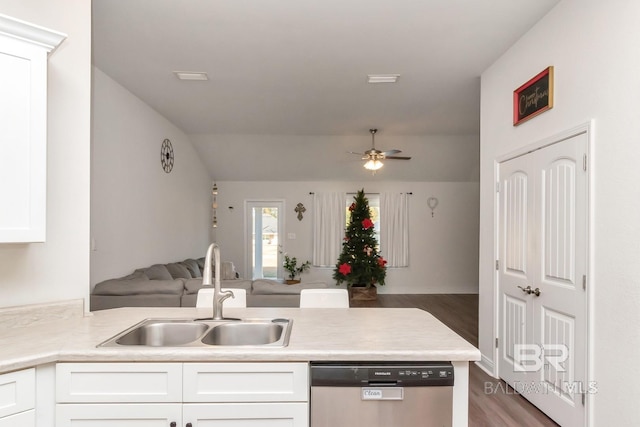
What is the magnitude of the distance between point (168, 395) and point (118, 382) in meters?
0.21

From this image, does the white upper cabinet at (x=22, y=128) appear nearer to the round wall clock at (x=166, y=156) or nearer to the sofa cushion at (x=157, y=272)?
the sofa cushion at (x=157, y=272)

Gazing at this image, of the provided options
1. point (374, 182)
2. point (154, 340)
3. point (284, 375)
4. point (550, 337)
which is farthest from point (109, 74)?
point (374, 182)

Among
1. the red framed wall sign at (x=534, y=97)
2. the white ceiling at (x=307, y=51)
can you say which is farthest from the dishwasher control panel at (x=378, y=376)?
the white ceiling at (x=307, y=51)

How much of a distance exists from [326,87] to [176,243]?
11.4 ft

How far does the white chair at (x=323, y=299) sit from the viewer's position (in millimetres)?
2572

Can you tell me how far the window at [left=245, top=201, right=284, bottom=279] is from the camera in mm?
8039

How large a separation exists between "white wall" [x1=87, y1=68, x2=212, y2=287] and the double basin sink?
2.18 m

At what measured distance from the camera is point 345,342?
1.64 meters

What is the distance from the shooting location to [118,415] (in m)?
1.50

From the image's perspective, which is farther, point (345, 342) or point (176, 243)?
point (176, 243)

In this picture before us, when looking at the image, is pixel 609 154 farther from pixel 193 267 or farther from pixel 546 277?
pixel 193 267

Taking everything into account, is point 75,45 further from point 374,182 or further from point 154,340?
point 374,182

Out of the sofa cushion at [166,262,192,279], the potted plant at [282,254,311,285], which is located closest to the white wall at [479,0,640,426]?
the sofa cushion at [166,262,192,279]

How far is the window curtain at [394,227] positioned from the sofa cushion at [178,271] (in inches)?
162
